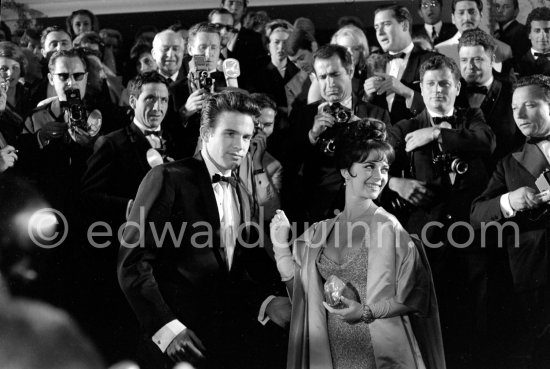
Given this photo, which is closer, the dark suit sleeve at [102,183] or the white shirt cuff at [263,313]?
the white shirt cuff at [263,313]

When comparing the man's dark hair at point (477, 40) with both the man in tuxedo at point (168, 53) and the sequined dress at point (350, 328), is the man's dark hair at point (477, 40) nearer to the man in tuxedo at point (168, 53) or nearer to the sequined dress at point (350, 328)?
the sequined dress at point (350, 328)

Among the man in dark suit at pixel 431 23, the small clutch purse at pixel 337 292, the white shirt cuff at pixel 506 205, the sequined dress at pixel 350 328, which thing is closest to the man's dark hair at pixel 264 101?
the man in dark suit at pixel 431 23

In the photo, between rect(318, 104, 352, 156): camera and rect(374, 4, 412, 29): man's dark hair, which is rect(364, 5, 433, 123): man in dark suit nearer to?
rect(374, 4, 412, 29): man's dark hair

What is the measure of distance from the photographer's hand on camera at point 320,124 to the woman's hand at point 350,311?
0.91 metres

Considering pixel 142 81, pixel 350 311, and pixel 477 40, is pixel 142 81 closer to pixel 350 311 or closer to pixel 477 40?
pixel 350 311

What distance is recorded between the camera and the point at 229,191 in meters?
4.79

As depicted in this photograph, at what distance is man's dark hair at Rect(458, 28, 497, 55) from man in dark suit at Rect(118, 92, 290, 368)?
3.86 feet

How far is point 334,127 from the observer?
191 inches

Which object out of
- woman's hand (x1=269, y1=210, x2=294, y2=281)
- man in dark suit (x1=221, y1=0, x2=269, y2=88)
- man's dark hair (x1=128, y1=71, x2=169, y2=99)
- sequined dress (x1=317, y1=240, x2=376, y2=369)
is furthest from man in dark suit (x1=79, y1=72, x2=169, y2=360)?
sequined dress (x1=317, y1=240, x2=376, y2=369)

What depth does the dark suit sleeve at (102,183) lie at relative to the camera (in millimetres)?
5043

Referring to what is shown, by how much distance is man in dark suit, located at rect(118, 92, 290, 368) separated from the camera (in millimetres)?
4719

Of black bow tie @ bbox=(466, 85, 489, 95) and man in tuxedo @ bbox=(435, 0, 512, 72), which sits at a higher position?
man in tuxedo @ bbox=(435, 0, 512, 72)

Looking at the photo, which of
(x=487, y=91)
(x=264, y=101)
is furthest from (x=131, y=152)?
(x=487, y=91)

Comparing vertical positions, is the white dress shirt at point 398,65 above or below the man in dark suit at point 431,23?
below
